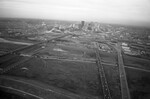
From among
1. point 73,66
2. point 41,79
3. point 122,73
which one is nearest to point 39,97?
point 41,79

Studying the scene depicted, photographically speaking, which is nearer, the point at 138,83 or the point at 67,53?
the point at 138,83

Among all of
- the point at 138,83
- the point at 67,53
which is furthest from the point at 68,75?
the point at 67,53

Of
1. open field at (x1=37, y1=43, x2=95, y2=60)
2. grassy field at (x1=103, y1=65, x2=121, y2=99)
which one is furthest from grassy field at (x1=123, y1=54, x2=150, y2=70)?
open field at (x1=37, y1=43, x2=95, y2=60)

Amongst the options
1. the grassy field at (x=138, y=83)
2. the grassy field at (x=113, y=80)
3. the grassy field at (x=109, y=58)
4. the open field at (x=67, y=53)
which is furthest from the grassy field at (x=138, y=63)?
the open field at (x=67, y=53)

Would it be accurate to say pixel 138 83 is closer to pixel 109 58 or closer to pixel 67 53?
pixel 109 58

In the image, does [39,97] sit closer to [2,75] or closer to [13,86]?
[13,86]

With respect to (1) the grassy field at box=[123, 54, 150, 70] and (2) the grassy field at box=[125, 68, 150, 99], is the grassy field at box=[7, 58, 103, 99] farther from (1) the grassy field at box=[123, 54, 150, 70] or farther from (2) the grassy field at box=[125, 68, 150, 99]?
(1) the grassy field at box=[123, 54, 150, 70]
